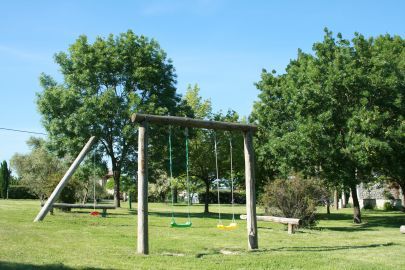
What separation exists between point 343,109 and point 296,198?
6.86 metres

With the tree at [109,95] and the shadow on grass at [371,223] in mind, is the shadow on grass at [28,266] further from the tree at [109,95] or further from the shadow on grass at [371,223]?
the tree at [109,95]

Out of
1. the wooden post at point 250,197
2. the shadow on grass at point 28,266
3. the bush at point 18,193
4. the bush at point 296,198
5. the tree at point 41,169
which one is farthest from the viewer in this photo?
the bush at point 18,193

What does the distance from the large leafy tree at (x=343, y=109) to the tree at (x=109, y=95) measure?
861 cm

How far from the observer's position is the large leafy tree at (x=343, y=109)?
22.7 m

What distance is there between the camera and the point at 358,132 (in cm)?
2284

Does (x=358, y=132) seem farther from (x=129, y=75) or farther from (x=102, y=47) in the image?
(x=102, y=47)

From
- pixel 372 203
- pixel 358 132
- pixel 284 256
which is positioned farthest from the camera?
pixel 372 203

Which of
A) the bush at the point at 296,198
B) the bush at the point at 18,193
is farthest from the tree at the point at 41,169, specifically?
the bush at the point at 296,198

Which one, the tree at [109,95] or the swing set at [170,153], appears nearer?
the swing set at [170,153]

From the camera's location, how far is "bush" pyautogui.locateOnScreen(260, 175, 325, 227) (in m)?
20.4

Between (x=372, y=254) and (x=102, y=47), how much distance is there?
23.8m

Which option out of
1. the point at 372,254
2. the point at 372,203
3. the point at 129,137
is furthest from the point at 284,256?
the point at 372,203

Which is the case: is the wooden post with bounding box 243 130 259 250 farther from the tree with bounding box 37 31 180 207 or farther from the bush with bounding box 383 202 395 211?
the bush with bounding box 383 202 395 211

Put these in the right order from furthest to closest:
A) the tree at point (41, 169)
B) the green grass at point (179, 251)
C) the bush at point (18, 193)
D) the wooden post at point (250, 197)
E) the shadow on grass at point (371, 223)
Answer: the bush at point (18, 193) → the tree at point (41, 169) → the shadow on grass at point (371, 223) → the wooden post at point (250, 197) → the green grass at point (179, 251)
